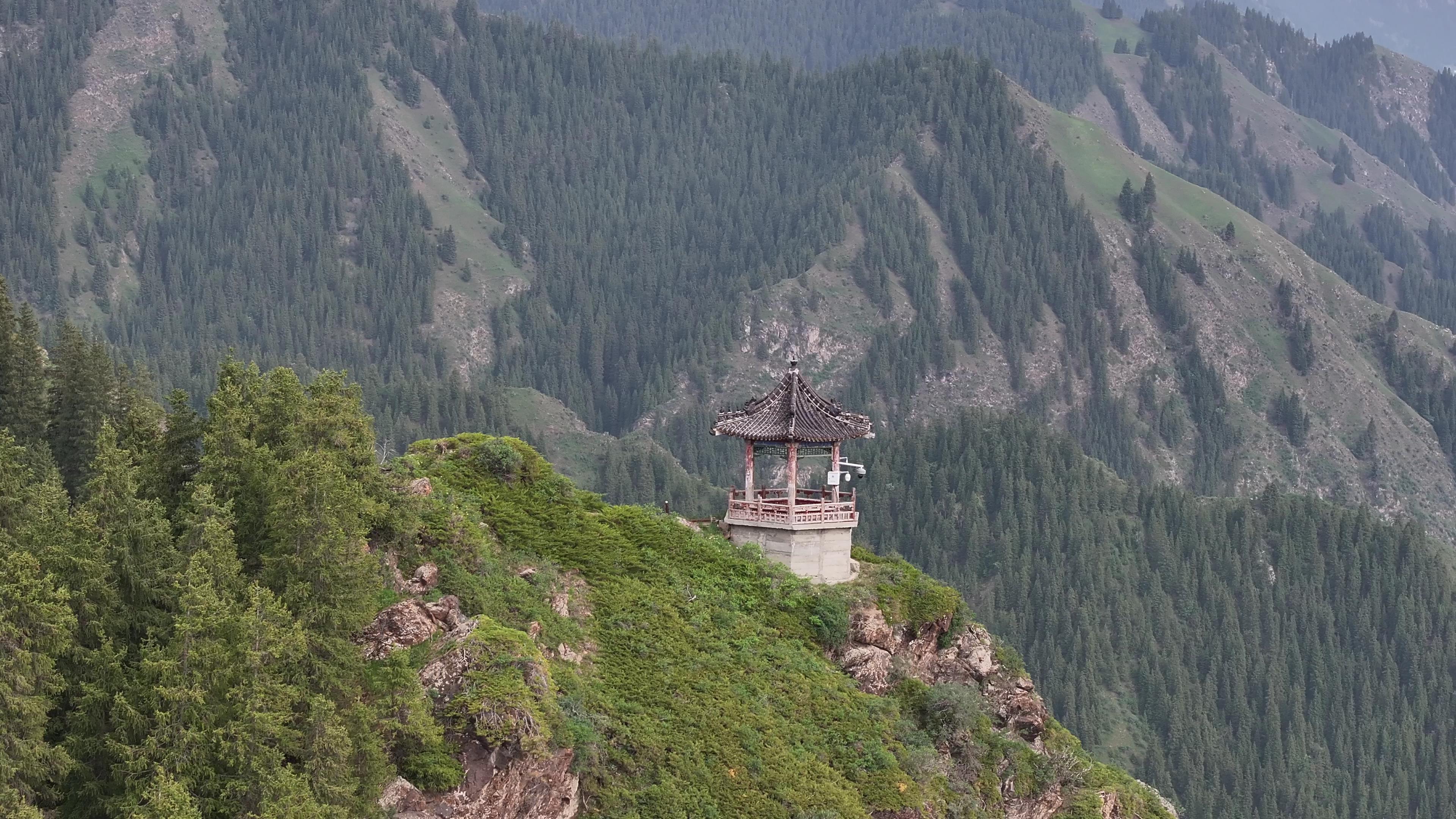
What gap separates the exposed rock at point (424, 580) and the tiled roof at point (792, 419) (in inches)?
804

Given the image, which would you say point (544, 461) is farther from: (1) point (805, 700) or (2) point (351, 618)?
(2) point (351, 618)

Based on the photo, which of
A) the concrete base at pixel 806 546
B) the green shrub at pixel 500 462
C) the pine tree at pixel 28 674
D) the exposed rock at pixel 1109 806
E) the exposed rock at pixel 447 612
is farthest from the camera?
the concrete base at pixel 806 546

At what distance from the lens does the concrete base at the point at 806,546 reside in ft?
278

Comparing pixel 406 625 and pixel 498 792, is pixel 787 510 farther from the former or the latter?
pixel 498 792

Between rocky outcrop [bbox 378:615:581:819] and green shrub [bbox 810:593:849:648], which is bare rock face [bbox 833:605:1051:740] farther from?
rocky outcrop [bbox 378:615:581:819]

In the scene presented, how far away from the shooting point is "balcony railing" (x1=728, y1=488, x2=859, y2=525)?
84688mm

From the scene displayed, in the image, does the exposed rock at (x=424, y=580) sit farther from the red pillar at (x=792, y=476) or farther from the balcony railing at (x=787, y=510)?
the red pillar at (x=792, y=476)

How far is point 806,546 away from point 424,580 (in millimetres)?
Result: 21704

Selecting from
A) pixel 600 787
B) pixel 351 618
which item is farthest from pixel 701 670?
pixel 351 618

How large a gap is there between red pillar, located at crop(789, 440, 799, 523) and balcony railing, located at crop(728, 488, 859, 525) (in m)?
0.05

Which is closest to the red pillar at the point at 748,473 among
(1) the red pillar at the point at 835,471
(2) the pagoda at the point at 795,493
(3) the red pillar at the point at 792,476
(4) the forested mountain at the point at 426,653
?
(2) the pagoda at the point at 795,493

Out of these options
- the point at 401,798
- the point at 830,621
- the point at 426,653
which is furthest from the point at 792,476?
the point at 401,798

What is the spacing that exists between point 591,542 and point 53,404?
42913mm

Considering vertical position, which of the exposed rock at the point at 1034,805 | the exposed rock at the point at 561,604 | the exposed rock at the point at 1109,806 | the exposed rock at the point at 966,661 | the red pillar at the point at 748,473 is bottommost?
the exposed rock at the point at 1109,806
